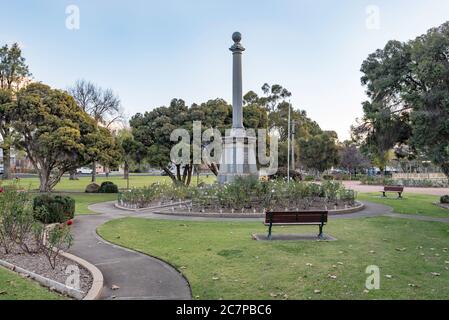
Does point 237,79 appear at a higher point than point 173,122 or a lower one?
higher

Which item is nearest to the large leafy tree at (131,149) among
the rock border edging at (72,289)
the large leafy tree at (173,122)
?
the large leafy tree at (173,122)

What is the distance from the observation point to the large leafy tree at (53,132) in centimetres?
2503

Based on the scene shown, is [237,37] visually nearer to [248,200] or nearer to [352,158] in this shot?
[248,200]

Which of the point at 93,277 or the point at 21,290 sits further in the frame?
the point at 93,277

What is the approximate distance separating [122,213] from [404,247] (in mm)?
11631

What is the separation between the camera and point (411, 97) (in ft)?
55.0

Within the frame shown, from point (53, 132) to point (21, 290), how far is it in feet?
71.8

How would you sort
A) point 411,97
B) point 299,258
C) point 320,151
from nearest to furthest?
1. point 299,258
2. point 411,97
3. point 320,151

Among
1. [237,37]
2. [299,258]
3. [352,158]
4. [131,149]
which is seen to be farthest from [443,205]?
Result: [352,158]

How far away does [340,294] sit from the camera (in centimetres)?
548

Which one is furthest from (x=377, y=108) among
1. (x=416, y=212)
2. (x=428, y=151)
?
(x=416, y=212)

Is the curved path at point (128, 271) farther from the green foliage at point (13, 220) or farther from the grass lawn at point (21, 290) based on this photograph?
the green foliage at point (13, 220)

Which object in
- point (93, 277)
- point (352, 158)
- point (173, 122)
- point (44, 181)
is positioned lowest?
point (93, 277)
